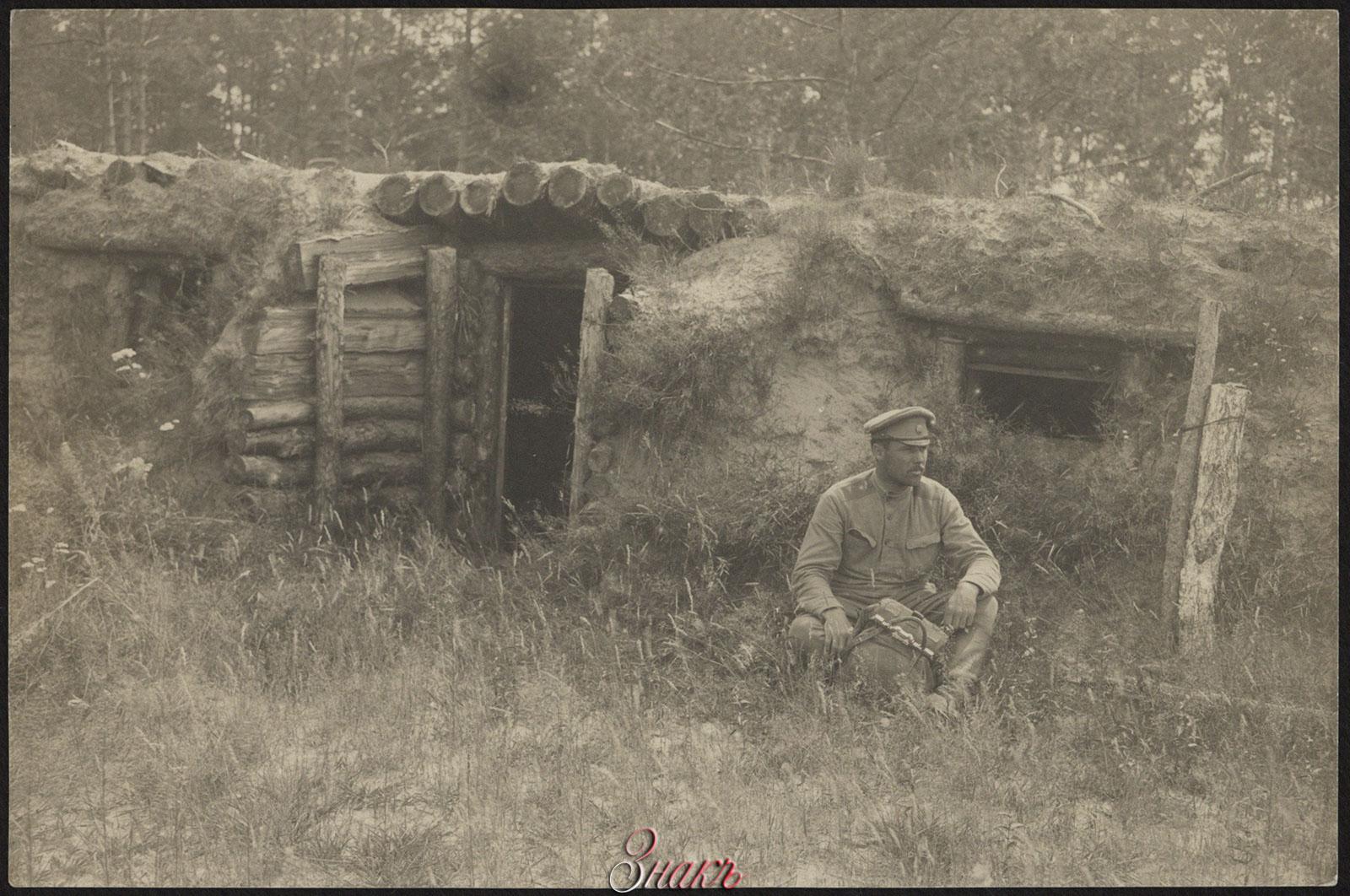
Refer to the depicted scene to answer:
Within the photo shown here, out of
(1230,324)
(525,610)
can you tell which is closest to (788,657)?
(525,610)

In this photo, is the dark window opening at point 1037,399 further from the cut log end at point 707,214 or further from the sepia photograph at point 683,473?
the cut log end at point 707,214

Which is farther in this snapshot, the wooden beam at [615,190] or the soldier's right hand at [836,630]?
the wooden beam at [615,190]

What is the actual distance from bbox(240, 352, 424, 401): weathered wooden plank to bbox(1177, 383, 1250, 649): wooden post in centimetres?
518

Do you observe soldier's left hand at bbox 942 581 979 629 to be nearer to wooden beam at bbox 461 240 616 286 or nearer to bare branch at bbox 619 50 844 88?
wooden beam at bbox 461 240 616 286

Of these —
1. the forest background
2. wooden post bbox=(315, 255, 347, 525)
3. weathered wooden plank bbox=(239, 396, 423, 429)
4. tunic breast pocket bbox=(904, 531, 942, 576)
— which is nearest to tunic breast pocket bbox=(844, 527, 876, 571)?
tunic breast pocket bbox=(904, 531, 942, 576)

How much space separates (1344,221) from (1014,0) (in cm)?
164

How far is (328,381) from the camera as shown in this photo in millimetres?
7934

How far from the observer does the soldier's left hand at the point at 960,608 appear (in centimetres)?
510

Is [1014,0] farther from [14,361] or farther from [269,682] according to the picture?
[14,361]

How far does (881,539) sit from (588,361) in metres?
2.49

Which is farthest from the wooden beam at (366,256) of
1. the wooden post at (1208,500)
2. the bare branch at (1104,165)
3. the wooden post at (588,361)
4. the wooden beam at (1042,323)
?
the bare branch at (1104,165)

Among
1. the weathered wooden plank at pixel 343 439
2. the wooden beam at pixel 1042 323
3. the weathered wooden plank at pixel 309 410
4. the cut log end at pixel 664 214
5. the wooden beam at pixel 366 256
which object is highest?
the cut log end at pixel 664 214

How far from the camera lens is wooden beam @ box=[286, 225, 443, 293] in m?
7.96

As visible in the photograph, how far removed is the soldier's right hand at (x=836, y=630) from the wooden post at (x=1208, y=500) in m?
1.86
